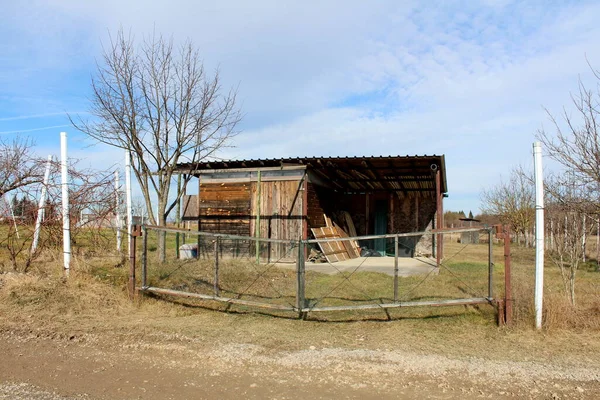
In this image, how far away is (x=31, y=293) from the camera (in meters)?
7.32

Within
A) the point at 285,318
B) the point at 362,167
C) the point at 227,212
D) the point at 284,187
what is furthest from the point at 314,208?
the point at 285,318

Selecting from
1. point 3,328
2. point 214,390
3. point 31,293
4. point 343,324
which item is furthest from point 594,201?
point 31,293

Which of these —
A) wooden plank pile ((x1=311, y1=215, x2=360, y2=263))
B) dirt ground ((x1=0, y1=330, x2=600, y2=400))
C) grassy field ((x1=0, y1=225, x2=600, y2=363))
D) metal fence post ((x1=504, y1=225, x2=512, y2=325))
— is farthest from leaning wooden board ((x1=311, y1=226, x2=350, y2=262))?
dirt ground ((x1=0, y1=330, x2=600, y2=400))

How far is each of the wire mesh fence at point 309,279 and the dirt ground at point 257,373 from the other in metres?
1.42

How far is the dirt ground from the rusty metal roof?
7.54 meters

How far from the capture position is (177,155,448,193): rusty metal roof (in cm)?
1215

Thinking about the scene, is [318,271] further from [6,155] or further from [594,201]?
Result: [6,155]

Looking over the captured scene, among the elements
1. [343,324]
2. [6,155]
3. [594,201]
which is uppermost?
[6,155]

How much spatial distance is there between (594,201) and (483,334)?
2.43 metres

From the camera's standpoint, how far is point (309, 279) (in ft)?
33.8

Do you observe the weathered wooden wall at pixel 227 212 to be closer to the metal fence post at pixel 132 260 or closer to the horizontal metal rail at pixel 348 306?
the metal fence post at pixel 132 260

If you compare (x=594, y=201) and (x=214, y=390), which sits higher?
(x=594, y=201)

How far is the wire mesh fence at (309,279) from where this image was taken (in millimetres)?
6602

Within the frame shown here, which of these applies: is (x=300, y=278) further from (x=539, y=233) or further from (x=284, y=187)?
(x=284, y=187)
